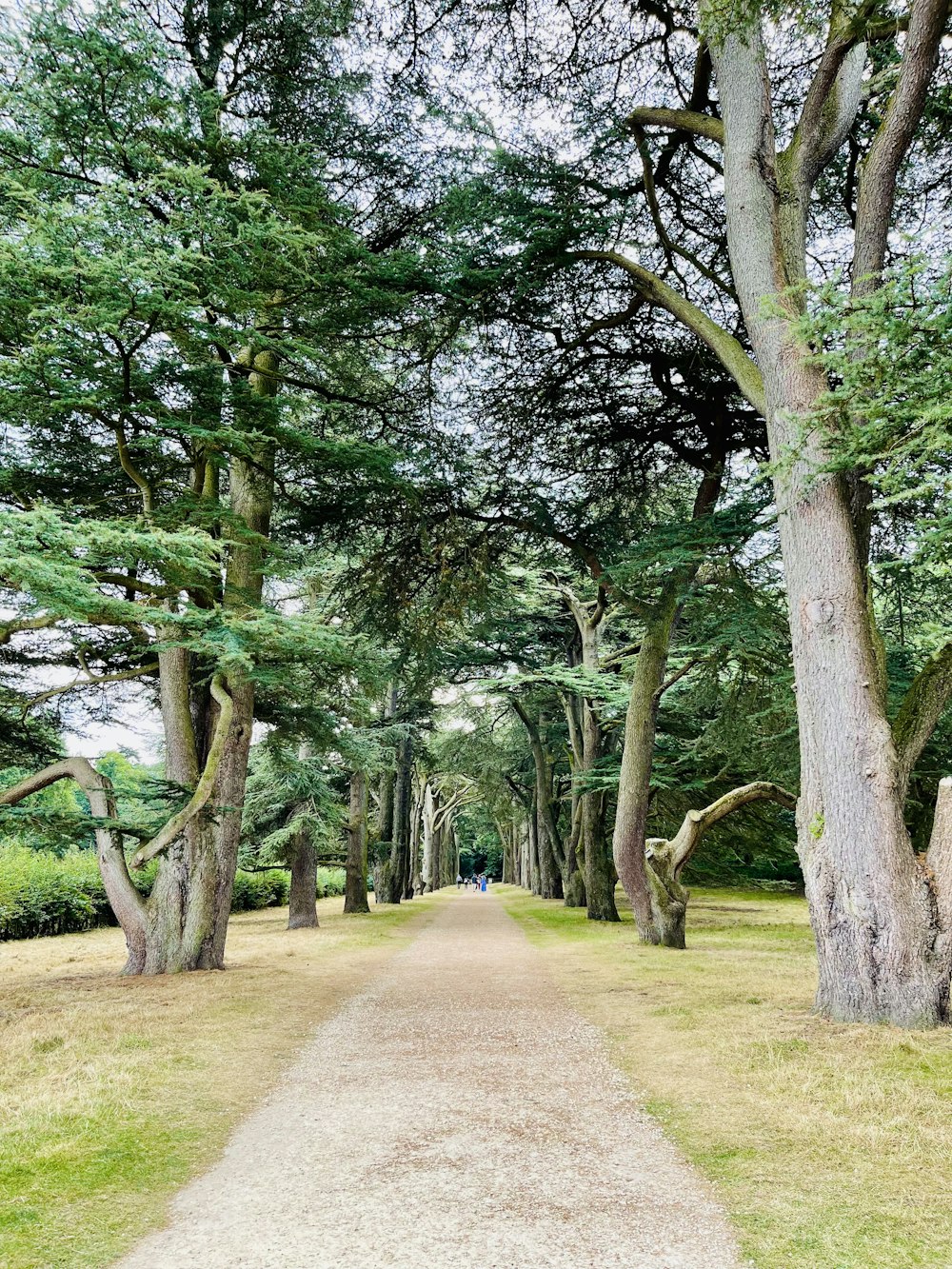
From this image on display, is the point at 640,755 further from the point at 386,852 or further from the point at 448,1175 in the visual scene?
the point at 386,852

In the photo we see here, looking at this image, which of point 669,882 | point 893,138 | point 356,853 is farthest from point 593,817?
point 893,138

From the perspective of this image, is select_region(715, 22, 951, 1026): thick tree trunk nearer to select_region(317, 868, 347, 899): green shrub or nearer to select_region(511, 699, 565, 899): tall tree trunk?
select_region(511, 699, 565, 899): tall tree trunk

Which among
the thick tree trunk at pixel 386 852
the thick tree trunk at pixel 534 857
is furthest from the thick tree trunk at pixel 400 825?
the thick tree trunk at pixel 534 857

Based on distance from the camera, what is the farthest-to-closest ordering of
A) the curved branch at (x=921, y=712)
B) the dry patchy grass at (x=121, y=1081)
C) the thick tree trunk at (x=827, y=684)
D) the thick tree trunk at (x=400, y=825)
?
1. the thick tree trunk at (x=400, y=825)
2. the curved branch at (x=921, y=712)
3. the thick tree trunk at (x=827, y=684)
4. the dry patchy grass at (x=121, y=1081)

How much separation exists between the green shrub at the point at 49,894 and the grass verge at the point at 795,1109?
33.9 ft

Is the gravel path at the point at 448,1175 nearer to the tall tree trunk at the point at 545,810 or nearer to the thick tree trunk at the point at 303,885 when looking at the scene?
the thick tree trunk at the point at 303,885

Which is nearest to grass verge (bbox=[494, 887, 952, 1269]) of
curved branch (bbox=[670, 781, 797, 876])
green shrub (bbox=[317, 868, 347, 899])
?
curved branch (bbox=[670, 781, 797, 876])

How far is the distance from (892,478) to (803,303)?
11.2 feet

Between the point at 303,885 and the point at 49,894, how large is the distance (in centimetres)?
513

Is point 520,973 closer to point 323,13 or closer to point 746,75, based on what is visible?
point 746,75

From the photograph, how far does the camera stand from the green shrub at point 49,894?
1510 cm

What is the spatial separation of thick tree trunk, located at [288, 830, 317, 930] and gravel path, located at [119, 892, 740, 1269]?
11.5 metres

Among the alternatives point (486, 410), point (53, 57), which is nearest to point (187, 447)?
point (53, 57)

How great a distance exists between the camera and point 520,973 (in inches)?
390
